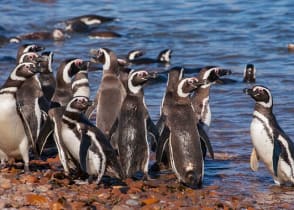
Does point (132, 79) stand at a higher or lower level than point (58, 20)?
higher

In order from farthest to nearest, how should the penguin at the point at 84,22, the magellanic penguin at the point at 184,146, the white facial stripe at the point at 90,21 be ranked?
1. the white facial stripe at the point at 90,21
2. the penguin at the point at 84,22
3. the magellanic penguin at the point at 184,146

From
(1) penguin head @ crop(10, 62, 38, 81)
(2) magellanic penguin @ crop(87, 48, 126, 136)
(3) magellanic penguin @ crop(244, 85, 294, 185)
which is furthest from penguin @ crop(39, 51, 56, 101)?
(3) magellanic penguin @ crop(244, 85, 294, 185)

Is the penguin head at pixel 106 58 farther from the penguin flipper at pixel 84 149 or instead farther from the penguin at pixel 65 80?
the penguin flipper at pixel 84 149

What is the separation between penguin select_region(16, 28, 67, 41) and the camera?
20.3 metres

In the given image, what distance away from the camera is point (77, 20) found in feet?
72.1

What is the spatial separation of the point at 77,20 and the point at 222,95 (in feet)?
28.4

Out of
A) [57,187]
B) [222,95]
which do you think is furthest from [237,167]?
[222,95]

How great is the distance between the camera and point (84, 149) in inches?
335

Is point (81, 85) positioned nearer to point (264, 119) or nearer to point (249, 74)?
point (264, 119)

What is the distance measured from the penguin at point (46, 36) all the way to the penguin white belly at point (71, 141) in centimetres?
1160

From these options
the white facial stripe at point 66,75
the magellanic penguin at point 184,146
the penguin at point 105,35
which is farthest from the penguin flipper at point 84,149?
the penguin at point 105,35

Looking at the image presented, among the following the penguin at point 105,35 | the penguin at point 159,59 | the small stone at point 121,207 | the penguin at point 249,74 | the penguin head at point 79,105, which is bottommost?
the penguin at point 105,35

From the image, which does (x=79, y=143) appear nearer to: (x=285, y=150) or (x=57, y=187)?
(x=57, y=187)

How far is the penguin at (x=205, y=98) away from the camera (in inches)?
417
